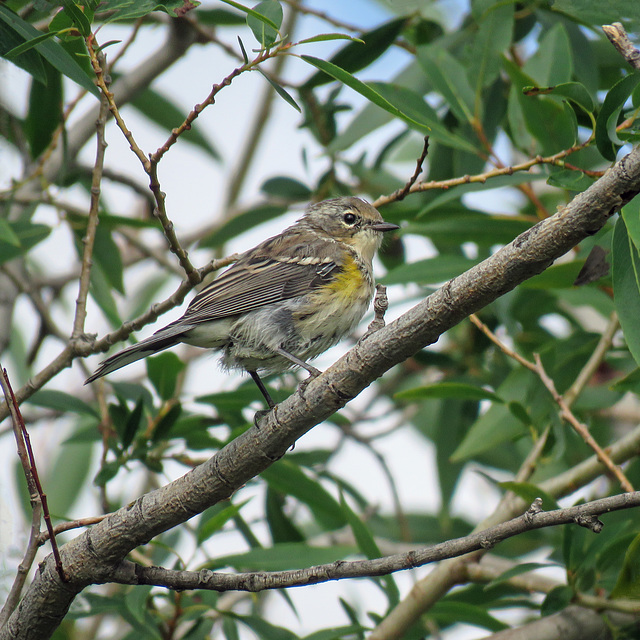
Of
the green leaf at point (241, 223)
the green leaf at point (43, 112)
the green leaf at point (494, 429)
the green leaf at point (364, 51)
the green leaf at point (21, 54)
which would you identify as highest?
the green leaf at point (43, 112)

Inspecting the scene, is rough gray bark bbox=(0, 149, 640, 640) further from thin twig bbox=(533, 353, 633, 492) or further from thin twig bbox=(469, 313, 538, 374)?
thin twig bbox=(533, 353, 633, 492)

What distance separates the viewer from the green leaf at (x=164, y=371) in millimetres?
4301

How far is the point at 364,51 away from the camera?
15.4 feet

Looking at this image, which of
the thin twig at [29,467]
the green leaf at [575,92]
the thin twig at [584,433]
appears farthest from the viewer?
the thin twig at [584,433]

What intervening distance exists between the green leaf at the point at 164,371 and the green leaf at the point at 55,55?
1.66 meters

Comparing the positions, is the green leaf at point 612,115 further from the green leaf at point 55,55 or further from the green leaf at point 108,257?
the green leaf at point 108,257

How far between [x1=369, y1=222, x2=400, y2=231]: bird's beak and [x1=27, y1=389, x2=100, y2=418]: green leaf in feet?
6.80

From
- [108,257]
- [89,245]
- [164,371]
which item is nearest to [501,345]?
[164,371]

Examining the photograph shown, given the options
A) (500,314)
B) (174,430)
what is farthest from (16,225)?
(500,314)

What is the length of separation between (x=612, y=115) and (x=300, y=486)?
2.69 metres

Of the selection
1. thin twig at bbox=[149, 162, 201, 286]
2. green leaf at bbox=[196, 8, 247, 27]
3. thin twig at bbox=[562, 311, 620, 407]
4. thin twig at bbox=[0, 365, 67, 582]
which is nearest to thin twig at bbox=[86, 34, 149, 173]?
thin twig at bbox=[149, 162, 201, 286]

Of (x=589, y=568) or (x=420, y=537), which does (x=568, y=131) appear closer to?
(x=589, y=568)

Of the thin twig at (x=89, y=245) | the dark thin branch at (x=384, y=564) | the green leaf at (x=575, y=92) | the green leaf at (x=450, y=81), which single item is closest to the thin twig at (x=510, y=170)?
the green leaf at (x=575, y=92)

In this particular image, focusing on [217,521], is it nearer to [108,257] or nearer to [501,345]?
[501,345]
